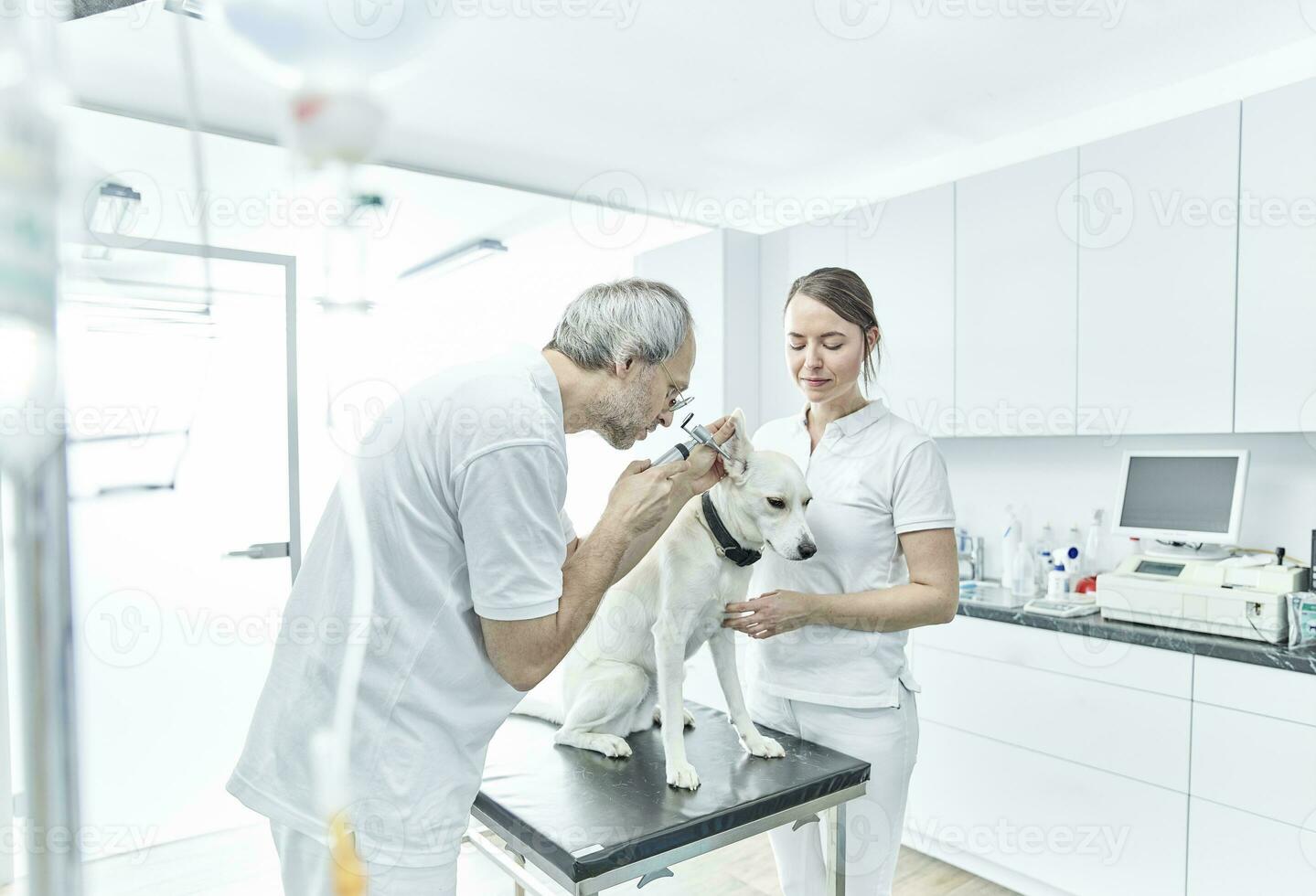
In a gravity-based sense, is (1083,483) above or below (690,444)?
below

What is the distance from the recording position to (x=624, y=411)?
120 centimetres

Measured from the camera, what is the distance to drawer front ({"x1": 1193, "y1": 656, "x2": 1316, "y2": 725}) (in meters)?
2.10

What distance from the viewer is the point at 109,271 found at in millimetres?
284

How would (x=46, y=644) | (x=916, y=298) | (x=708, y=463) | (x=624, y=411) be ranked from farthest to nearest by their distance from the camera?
(x=916, y=298), (x=708, y=463), (x=624, y=411), (x=46, y=644)

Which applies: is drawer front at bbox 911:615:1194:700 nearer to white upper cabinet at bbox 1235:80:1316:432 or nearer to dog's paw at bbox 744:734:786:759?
white upper cabinet at bbox 1235:80:1316:432

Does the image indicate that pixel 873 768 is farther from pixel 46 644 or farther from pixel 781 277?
pixel 781 277

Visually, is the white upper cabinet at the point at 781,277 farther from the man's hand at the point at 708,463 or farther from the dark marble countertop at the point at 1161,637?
the man's hand at the point at 708,463

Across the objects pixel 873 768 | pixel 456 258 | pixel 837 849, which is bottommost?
pixel 837 849

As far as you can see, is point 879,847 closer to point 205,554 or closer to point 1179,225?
point 205,554

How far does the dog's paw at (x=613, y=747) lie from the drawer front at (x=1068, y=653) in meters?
1.67

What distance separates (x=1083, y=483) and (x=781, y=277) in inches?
63.9

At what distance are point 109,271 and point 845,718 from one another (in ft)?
5.13

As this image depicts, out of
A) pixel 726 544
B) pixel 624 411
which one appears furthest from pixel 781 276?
pixel 624 411

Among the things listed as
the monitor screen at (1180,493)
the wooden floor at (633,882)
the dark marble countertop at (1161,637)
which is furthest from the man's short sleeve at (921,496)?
the wooden floor at (633,882)
